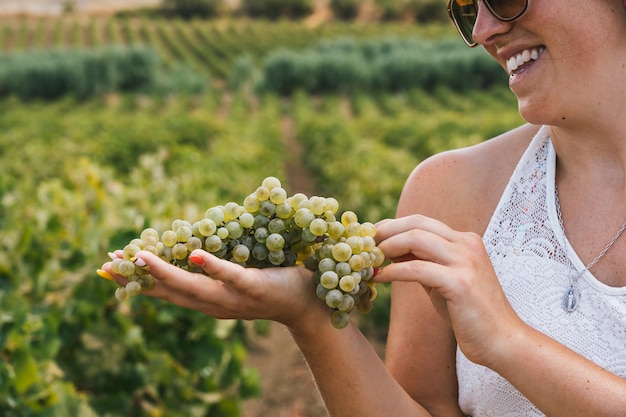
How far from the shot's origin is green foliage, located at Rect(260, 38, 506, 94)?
121ft

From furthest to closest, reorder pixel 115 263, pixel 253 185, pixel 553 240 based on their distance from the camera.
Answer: pixel 253 185 → pixel 553 240 → pixel 115 263

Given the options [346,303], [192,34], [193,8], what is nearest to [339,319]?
[346,303]

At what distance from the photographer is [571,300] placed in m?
1.42

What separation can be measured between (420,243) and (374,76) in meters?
36.7

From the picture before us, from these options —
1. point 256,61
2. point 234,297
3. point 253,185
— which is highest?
point 234,297

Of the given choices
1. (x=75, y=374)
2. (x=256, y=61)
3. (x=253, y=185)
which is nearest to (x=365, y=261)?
(x=75, y=374)

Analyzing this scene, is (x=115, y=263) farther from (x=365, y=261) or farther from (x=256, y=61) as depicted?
(x=256, y=61)

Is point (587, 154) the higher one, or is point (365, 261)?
point (587, 154)

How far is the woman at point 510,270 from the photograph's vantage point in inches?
48.9

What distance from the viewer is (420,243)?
1.23 m

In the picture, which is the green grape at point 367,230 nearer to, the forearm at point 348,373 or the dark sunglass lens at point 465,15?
the forearm at point 348,373

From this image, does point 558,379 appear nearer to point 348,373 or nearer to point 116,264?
point 348,373

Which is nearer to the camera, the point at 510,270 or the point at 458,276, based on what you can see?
the point at 458,276

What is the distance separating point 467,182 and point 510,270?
0.23m
